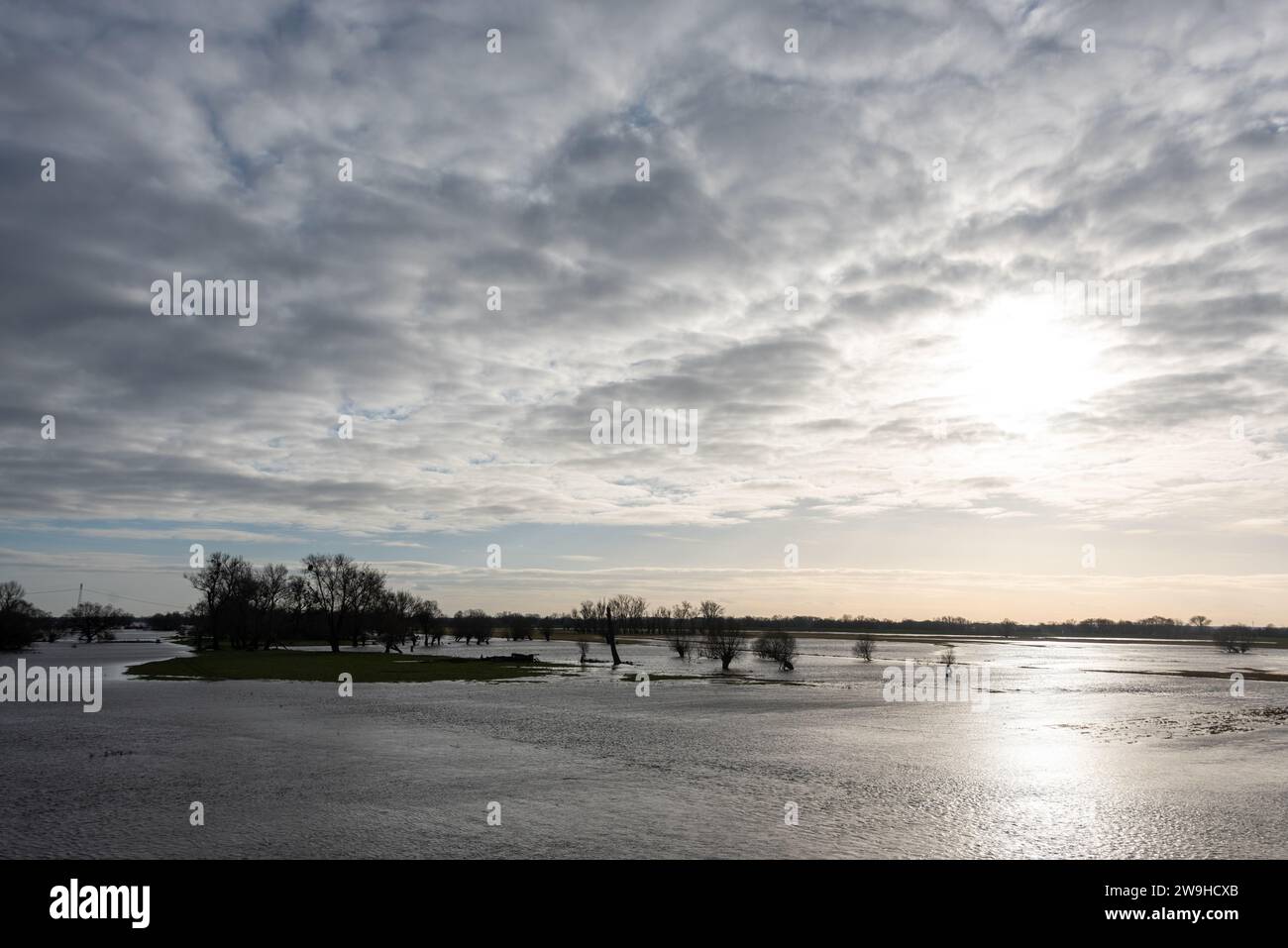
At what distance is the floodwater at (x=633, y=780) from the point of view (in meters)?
21.3

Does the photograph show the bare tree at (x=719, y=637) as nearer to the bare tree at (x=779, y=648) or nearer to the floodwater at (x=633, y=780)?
the bare tree at (x=779, y=648)

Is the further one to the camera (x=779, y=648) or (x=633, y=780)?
(x=779, y=648)

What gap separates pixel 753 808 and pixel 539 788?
6945 millimetres

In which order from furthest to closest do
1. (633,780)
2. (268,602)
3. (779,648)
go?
(268,602)
(779,648)
(633,780)

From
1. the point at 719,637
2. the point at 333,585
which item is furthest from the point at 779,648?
the point at 333,585

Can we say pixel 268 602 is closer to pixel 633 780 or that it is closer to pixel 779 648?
pixel 779 648

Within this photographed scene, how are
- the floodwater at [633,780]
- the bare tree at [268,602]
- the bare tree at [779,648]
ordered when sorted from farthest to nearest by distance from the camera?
the bare tree at [268,602], the bare tree at [779,648], the floodwater at [633,780]

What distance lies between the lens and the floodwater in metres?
21.3

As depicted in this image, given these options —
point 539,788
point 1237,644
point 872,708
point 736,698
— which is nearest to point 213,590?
point 736,698

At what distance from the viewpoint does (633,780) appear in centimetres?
2912

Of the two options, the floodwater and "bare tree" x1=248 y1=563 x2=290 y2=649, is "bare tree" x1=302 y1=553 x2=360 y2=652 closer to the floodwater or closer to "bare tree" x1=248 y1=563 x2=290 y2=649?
"bare tree" x1=248 y1=563 x2=290 y2=649

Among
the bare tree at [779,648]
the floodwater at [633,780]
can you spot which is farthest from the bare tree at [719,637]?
the floodwater at [633,780]

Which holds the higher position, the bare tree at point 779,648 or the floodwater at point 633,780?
the floodwater at point 633,780

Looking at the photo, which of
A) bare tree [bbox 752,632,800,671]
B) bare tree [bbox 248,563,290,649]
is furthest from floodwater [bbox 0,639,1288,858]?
bare tree [bbox 248,563,290,649]
